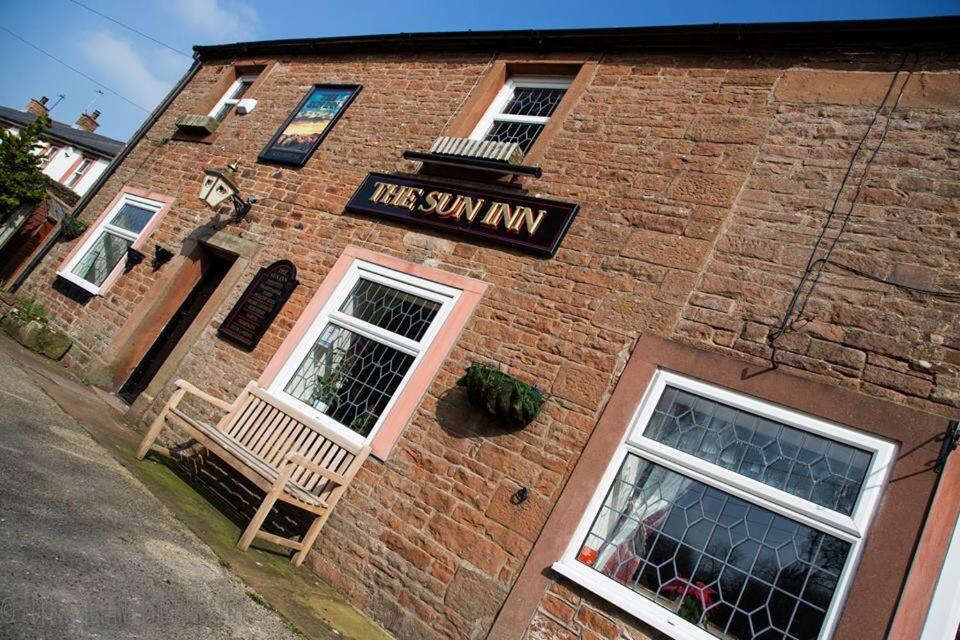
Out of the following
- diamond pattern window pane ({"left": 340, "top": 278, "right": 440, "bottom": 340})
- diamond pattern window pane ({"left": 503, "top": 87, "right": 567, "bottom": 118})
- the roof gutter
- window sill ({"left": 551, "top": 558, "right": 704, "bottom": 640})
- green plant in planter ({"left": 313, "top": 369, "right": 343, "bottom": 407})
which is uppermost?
the roof gutter

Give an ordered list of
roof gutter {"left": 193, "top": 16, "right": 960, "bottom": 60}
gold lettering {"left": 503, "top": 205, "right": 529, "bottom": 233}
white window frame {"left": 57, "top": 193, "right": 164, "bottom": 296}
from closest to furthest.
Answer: roof gutter {"left": 193, "top": 16, "right": 960, "bottom": 60} → gold lettering {"left": 503, "top": 205, "right": 529, "bottom": 233} → white window frame {"left": 57, "top": 193, "right": 164, "bottom": 296}

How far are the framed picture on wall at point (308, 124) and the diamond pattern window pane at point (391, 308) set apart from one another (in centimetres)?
267

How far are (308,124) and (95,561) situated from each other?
263 inches

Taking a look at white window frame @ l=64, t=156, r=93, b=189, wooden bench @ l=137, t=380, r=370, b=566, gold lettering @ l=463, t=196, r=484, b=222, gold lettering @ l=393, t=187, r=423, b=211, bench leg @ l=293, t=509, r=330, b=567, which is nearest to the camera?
wooden bench @ l=137, t=380, r=370, b=566

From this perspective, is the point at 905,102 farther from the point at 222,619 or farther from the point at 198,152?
the point at 198,152

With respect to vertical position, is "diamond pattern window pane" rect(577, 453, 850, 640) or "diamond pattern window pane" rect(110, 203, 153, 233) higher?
"diamond pattern window pane" rect(110, 203, 153, 233)

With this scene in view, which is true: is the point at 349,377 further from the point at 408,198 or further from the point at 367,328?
the point at 408,198

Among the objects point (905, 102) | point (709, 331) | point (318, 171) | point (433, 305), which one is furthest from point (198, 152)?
point (905, 102)

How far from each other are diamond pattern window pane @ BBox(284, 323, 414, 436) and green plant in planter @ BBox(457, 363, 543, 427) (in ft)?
3.61

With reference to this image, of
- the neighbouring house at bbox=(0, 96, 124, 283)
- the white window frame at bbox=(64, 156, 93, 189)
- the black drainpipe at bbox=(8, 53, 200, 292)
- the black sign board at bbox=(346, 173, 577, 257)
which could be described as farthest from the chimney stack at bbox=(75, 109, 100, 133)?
the black sign board at bbox=(346, 173, 577, 257)

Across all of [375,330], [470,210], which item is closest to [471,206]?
[470,210]

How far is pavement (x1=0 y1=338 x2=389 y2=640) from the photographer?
90.4 inches

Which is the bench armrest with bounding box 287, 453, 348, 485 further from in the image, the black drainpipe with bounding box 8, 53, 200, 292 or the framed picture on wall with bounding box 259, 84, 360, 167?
the black drainpipe with bounding box 8, 53, 200, 292

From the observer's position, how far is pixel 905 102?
4504mm
